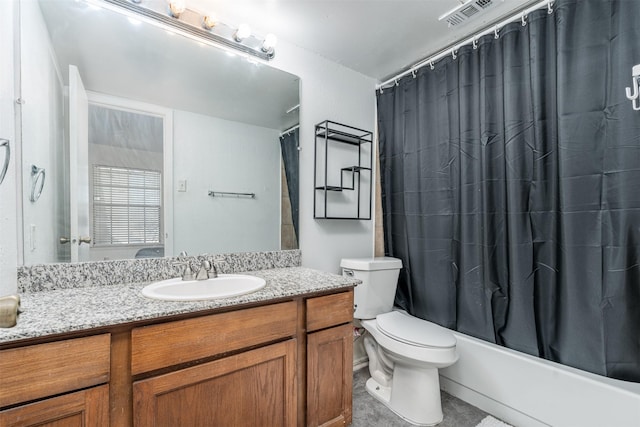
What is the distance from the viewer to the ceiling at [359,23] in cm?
148

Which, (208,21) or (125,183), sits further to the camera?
(208,21)

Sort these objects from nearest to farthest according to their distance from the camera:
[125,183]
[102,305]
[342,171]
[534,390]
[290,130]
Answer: [102,305] → [125,183] → [534,390] → [290,130] → [342,171]

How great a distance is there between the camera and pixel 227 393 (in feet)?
3.38

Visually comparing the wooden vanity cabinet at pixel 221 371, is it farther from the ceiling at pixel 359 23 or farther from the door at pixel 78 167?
the ceiling at pixel 359 23

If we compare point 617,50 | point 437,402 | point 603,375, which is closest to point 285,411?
point 437,402

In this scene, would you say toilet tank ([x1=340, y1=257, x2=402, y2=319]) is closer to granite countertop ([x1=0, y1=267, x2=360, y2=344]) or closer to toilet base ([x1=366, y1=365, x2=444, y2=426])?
toilet base ([x1=366, y1=365, x2=444, y2=426])

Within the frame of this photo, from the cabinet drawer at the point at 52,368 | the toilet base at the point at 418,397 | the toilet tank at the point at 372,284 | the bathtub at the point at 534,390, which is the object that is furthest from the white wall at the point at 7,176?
the bathtub at the point at 534,390

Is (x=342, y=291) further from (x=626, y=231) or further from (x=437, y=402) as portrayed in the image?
(x=626, y=231)

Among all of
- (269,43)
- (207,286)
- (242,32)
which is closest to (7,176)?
(207,286)

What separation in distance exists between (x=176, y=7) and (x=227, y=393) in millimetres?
1710

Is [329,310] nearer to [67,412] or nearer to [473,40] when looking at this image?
[67,412]

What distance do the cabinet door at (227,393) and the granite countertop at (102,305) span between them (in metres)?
0.21

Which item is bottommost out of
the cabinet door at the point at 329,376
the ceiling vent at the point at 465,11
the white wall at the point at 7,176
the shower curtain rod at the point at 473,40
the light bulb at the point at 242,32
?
the cabinet door at the point at 329,376

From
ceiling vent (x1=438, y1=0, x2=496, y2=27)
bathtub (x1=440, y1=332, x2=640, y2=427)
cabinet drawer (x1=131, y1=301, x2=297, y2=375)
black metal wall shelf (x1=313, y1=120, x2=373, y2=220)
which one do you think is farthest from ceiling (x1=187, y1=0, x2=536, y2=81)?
bathtub (x1=440, y1=332, x2=640, y2=427)
